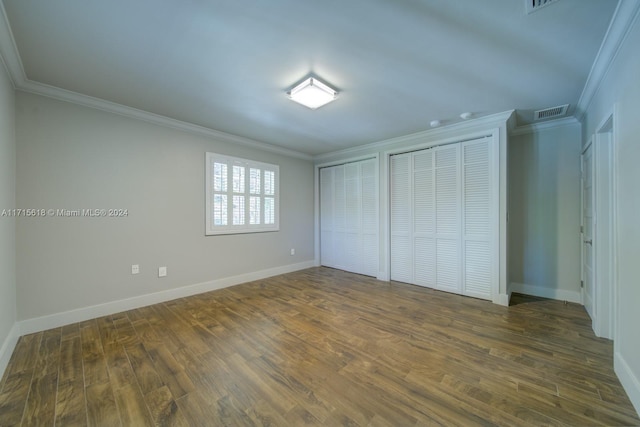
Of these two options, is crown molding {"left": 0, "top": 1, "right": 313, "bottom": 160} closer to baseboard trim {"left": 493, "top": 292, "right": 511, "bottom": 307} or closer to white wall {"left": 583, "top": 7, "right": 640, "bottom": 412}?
white wall {"left": 583, "top": 7, "right": 640, "bottom": 412}

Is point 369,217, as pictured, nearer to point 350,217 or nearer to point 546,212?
point 350,217

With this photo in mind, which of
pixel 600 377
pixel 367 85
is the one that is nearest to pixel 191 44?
pixel 367 85

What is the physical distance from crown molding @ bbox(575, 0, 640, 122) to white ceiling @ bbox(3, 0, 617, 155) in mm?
51

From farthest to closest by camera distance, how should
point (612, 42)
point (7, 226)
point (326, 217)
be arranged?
point (326, 217)
point (7, 226)
point (612, 42)

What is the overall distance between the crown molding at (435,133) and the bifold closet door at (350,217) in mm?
272

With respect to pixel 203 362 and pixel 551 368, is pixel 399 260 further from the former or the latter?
pixel 203 362

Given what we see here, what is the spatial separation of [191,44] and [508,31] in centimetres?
237

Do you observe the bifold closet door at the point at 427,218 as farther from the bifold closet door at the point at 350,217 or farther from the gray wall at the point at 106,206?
the gray wall at the point at 106,206

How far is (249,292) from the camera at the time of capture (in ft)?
12.7

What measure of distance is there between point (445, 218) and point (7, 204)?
5.05 m

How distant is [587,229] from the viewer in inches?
120

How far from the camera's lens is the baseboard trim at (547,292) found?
11.1 feet

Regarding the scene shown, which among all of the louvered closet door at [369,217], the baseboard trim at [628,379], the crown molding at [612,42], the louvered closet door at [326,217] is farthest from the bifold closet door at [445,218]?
the baseboard trim at [628,379]

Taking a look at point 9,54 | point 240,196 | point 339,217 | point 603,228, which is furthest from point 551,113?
point 9,54
